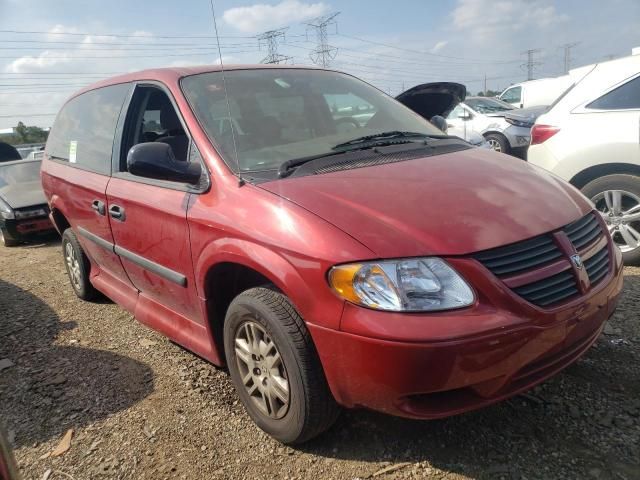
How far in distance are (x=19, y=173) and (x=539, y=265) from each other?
9.02m

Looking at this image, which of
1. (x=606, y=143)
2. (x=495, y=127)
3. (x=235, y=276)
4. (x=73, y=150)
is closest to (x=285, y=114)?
(x=235, y=276)

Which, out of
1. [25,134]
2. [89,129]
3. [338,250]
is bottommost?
[25,134]

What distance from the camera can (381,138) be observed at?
2.93 meters

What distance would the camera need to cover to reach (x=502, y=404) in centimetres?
253

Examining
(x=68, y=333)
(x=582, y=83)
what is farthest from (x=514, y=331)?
(x=582, y=83)

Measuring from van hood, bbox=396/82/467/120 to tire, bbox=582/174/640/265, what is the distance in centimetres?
135

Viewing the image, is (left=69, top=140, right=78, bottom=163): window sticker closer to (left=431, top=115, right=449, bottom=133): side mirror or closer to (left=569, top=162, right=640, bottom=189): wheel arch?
(left=431, top=115, right=449, bottom=133): side mirror

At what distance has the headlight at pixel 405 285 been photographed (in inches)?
73.0

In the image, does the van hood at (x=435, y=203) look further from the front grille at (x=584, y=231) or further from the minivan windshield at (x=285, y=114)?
the minivan windshield at (x=285, y=114)

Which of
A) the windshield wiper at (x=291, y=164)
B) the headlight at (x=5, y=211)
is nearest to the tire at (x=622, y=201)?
the windshield wiper at (x=291, y=164)

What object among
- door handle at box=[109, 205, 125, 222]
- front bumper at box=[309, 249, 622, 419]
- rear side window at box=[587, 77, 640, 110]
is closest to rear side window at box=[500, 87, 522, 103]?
rear side window at box=[587, 77, 640, 110]

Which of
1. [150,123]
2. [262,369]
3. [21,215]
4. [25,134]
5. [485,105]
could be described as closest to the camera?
[262,369]

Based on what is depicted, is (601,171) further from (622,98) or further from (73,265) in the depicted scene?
(73,265)

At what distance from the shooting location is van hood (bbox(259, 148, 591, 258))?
6.36 ft
